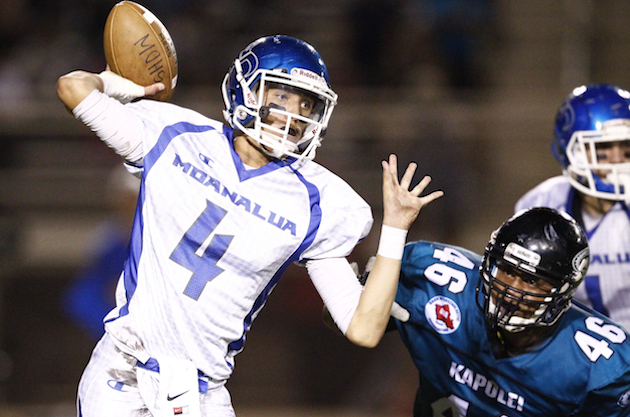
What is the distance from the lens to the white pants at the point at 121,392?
7.48 ft

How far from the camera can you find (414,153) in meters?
6.27

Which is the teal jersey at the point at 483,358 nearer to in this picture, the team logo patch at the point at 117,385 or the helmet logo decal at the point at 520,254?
the helmet logo decal at the point at 520,254

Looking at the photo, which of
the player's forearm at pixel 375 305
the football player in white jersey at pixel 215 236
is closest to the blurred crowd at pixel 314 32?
the football player in white jersey at pixel 215 236

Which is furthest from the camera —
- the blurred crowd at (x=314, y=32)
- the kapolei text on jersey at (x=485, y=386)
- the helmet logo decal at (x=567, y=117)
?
the blurred crowd at (x=314, y=32)

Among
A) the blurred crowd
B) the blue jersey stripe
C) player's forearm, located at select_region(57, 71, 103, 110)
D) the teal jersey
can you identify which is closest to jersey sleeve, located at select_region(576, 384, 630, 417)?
the teal jersey

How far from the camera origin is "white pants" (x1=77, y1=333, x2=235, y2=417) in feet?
7.48

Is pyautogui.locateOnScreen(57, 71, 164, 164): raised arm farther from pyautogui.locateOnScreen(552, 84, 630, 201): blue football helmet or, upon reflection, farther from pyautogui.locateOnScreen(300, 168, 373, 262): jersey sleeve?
pyautogui.locateOnScreen(552, 84, 630, 201): blue football helmet

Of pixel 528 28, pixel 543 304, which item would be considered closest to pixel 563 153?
pixel 543 304

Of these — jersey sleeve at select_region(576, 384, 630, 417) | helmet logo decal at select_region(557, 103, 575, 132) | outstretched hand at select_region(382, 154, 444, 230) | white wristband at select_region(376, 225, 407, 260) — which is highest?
helmet logo decal at select_region(557, 103, 575, 132)

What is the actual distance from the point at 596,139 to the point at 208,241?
7.11 feet

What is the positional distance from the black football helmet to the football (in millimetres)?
1304

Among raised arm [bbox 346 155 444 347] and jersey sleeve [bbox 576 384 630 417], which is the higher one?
raised arm [bbox 346 155 444 347]

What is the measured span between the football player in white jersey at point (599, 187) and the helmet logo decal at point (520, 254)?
121cm

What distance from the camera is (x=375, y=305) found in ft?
7.29
